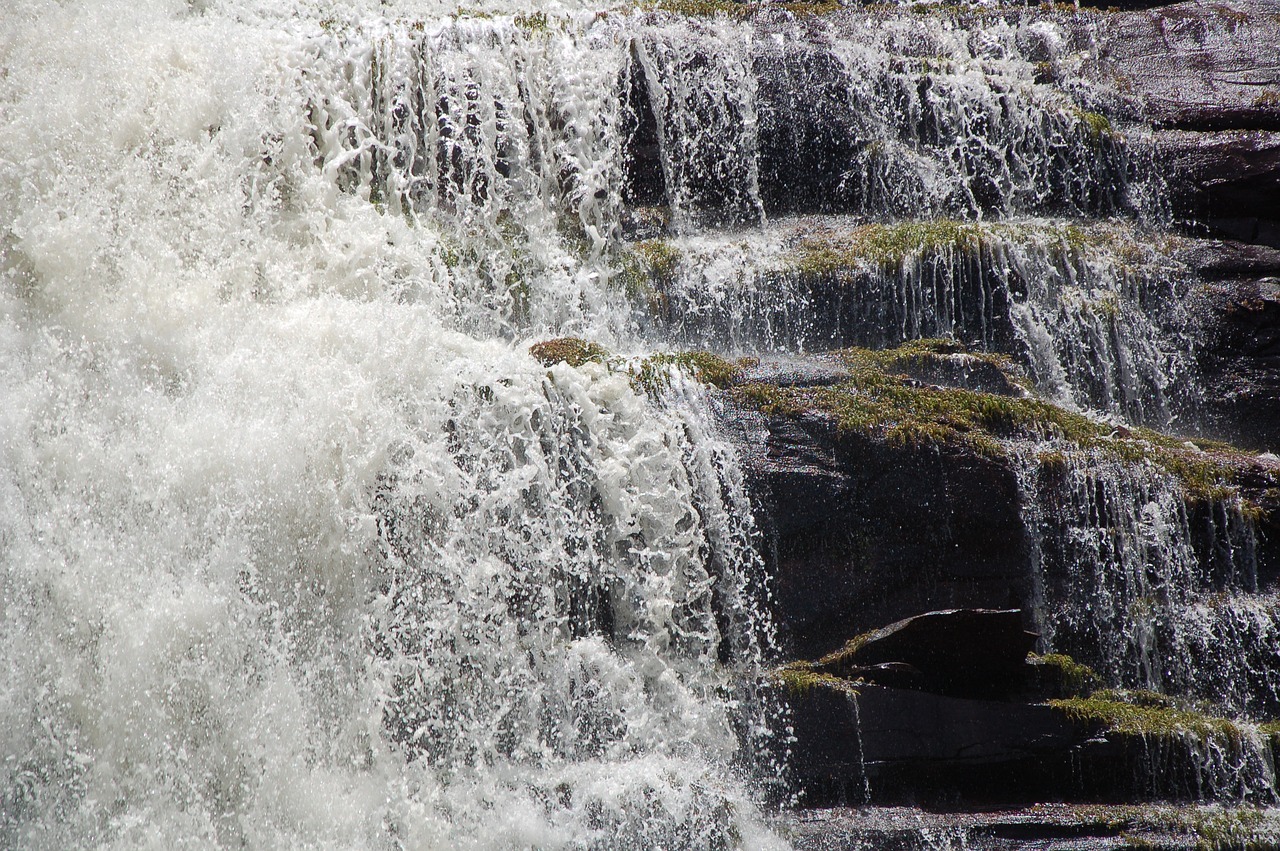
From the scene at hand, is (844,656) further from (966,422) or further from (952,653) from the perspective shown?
(966,422)

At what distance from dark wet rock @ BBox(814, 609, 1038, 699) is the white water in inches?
24.3

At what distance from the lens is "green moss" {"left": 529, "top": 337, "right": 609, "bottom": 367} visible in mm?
6137

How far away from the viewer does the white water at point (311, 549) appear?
4828 millimetres

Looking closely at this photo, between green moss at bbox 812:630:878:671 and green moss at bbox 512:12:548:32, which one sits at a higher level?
green moss at bbox 512:12:548:32

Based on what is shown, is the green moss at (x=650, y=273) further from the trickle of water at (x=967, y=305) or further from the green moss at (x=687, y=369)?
the green moss at (x=687, y=369)

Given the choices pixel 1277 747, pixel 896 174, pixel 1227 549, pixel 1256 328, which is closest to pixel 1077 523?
pixel 1227 549

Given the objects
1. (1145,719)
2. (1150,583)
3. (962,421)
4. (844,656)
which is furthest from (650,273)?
(1145,719)

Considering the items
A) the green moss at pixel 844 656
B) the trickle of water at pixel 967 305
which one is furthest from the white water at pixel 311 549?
the trickle of water at pixel 967 305

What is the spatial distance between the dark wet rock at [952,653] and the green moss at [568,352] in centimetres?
235

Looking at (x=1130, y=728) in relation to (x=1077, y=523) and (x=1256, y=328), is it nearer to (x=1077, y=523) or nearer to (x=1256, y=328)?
(x=1077, y=523)

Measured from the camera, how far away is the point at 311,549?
5.32 meters

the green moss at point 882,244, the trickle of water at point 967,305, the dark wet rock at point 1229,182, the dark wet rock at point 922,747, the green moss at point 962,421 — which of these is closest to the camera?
the dark wet rock at point 922,747

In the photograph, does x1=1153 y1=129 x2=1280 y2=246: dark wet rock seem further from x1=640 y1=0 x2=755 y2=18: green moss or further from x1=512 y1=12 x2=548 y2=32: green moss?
x1=512 y1=12 x2=548 y2=32: green moss

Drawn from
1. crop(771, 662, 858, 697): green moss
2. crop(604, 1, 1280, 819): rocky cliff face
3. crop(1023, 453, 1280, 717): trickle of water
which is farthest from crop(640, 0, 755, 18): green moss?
crop(771, 662, 858, 697): green moss
